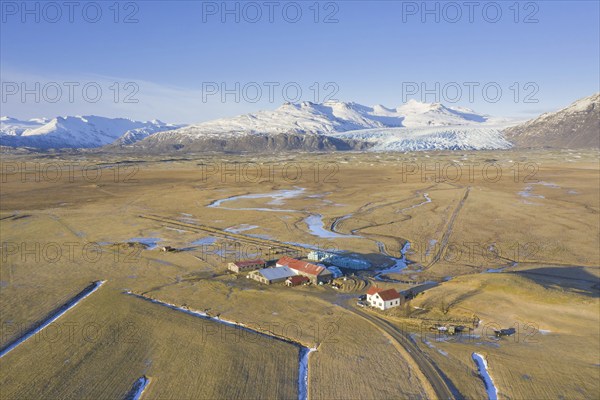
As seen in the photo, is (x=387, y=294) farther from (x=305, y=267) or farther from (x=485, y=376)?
(x=485, y=376)

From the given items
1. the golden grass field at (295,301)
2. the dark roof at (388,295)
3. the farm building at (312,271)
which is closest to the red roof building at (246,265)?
the golden grass field at (295,301)

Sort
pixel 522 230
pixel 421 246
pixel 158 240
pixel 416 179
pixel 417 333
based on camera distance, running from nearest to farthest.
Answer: pixel 417 333, pixel 421 246, pixel 158 240, pixel 522 230, pixel 416 179

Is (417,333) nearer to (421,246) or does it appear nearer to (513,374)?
(513,374)

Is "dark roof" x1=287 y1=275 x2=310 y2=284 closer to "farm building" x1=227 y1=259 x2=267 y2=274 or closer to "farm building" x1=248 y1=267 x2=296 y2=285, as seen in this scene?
"farm building" x1=248 y1=267 x2=296 y2=285

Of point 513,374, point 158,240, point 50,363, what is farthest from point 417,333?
point 158,240

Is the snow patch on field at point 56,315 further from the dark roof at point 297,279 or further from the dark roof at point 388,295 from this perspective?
the dark roof at point 388,295

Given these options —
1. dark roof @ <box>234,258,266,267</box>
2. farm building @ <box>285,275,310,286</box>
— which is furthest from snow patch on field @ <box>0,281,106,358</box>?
farm building @ <box>285,275,310,286</box>

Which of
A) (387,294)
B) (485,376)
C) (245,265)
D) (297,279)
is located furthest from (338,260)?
(485,376)

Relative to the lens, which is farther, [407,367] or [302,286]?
[302,286]
